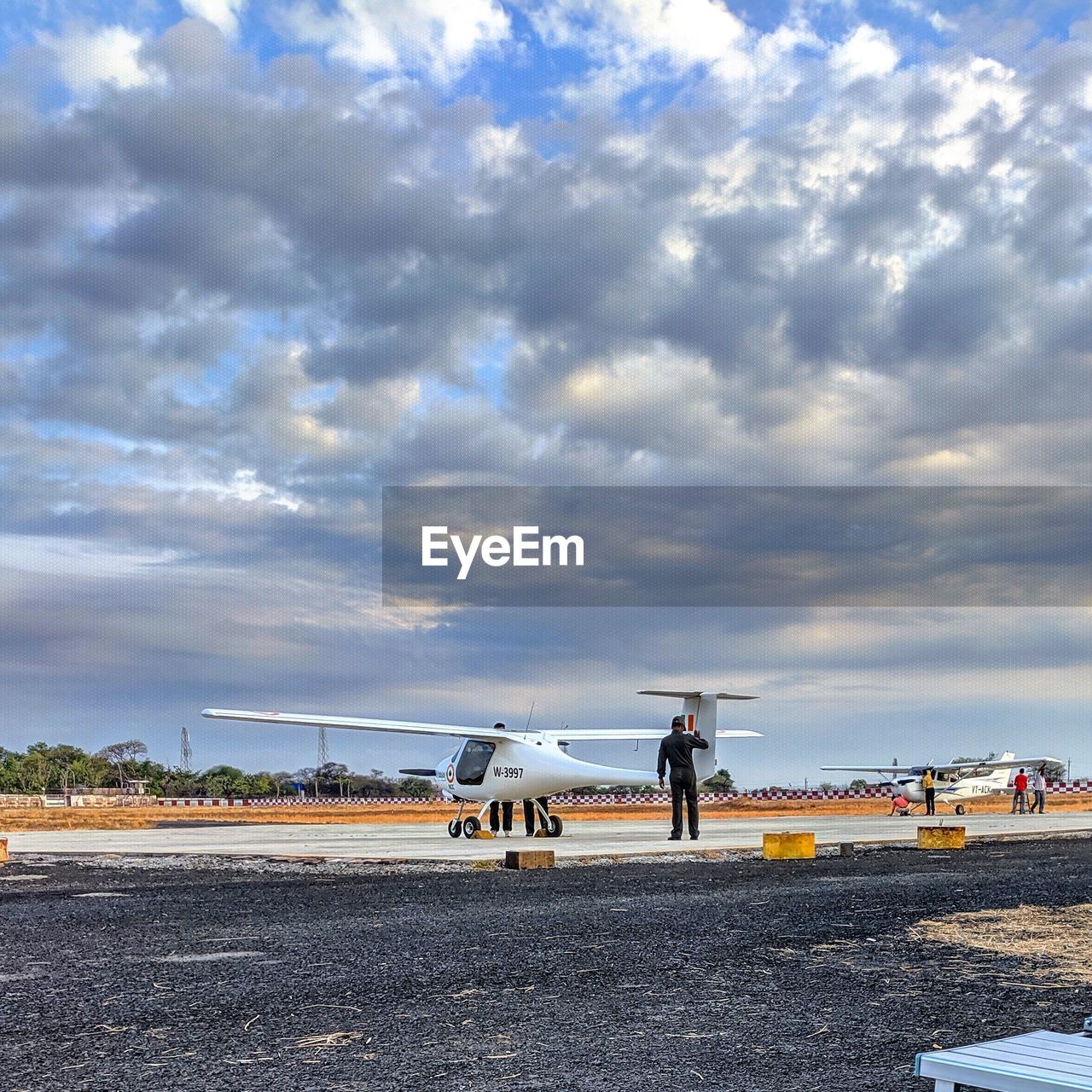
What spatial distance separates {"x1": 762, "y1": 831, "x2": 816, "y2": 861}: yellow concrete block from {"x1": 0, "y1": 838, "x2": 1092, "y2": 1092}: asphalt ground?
13.4 feet

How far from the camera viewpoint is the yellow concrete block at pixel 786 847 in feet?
52.7

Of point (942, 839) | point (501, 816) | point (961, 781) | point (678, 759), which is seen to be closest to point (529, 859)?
point (678, 759)

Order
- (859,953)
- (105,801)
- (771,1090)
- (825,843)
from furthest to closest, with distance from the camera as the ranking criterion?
(105,801) < (825,843) < (859,953) < (771,1090)

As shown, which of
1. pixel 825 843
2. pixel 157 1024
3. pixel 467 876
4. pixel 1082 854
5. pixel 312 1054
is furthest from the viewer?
pixel 825 843

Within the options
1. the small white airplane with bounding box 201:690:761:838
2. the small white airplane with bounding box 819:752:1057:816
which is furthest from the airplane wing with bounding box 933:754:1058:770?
the small white airplane with bounding box 201:690:761:838

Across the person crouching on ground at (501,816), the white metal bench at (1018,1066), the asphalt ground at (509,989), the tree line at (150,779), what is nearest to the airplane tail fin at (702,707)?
the person crouching on ground at (501,816)

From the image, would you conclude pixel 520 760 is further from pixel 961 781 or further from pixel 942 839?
pixel 961 781

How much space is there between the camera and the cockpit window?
79.9ft

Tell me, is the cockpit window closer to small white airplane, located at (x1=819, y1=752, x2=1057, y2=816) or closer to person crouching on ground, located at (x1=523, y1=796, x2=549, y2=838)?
person crouching on ground, located at (x1=523, y1=796, x2=549, y2=838)

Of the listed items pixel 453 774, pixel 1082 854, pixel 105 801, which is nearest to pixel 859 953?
pixel 1082 854

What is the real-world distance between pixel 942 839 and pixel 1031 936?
426 inches

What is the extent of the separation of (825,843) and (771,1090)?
50.6 ft

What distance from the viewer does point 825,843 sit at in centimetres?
1900

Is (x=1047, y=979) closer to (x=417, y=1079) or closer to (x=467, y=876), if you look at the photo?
(x=417, y=1079)
